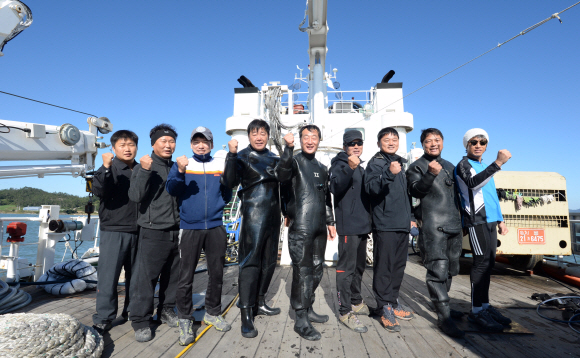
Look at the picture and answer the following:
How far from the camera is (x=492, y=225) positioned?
8.54ft

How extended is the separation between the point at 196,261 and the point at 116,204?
858 millimetres

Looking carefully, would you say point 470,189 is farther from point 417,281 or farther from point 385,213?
point 417,281

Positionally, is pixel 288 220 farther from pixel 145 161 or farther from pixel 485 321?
pixel 485 321

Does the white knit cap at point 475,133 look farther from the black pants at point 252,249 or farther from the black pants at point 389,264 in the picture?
the black pants at point 252,249

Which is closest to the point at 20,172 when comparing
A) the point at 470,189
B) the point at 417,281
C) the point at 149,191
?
the point at 149,191

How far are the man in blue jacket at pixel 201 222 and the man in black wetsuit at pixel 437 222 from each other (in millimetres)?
1689

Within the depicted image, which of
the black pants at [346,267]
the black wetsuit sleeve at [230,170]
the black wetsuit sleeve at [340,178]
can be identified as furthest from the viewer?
the black pants at [346,267]

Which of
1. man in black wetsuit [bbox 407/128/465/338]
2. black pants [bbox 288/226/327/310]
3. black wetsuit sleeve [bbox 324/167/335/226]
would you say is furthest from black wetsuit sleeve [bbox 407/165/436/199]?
black pants [bbox 288/226/327/310]

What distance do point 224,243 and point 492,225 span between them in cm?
230

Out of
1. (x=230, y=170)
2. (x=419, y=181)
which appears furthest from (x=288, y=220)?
(x=419, y=181)

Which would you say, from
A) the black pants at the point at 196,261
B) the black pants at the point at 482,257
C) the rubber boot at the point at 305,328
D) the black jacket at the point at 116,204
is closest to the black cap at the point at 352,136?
the black pants at the point at 482,257

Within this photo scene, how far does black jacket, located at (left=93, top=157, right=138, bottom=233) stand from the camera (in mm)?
2502

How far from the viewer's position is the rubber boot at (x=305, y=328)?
2281 millimetres

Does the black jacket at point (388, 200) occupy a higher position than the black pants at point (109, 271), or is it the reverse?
the black jacket at point (388, 200)
